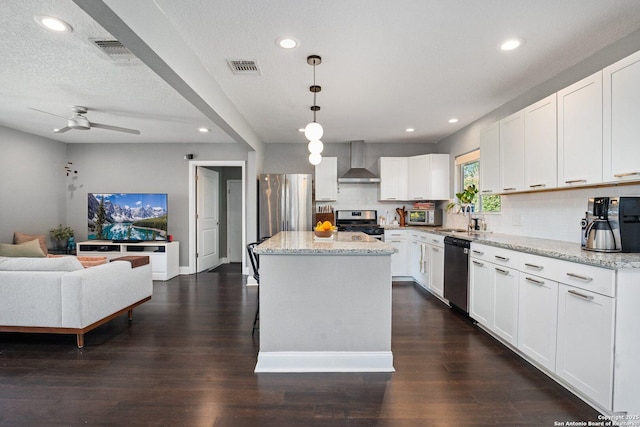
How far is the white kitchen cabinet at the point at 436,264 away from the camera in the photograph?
405cm

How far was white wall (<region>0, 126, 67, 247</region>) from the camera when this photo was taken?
4730mm

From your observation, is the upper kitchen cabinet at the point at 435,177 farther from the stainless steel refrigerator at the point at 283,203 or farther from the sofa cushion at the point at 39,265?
the sofa cushion at the point at 39,265

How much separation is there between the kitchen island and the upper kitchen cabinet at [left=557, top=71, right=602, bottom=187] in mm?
1605

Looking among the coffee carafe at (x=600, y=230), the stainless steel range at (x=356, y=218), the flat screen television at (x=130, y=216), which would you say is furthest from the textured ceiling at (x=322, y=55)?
the stainless steel range at (x=356, y=218)

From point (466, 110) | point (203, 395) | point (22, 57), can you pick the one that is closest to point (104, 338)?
point (203, 395)

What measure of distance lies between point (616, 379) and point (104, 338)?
12.7ft

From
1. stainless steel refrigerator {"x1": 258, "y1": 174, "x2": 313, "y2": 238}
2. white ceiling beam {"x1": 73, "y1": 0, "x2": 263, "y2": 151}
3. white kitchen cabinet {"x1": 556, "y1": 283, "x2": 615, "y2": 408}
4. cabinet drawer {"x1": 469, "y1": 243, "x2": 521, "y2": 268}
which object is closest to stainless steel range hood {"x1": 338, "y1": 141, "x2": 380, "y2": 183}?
stainless steel refrigerator {"x1": 258, "y1": 174, "x2": 313, "y2": 238}

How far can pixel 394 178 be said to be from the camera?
18.2 feet

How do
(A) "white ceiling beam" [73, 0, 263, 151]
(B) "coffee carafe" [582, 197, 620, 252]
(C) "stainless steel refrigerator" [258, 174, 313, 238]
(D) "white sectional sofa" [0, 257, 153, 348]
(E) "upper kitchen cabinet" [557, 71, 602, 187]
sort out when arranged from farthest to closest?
1. (C) "stainless steel refrigerator" [258, 174, 313, 238]
2. (D) "white sectional sofa" [0, 257, 153, 348]
3. (E) "upper kitchen cabinet" [557, 71, 602, 187]
4. (B) "coffee carafe" [582, 197, 620, 252]
5. (A) "white ceiling beam" [73, 0, 263, 151]

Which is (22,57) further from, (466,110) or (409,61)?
(466,110)

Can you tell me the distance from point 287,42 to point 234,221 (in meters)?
5.42

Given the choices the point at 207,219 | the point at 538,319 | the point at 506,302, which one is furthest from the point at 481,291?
the point at 207,219

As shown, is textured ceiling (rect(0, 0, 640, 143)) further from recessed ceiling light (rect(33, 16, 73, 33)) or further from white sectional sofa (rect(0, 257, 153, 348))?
white sectional sofa (rect(0, 257, 153, 348))

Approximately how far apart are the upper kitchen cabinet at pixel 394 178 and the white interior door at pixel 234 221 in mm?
3413
